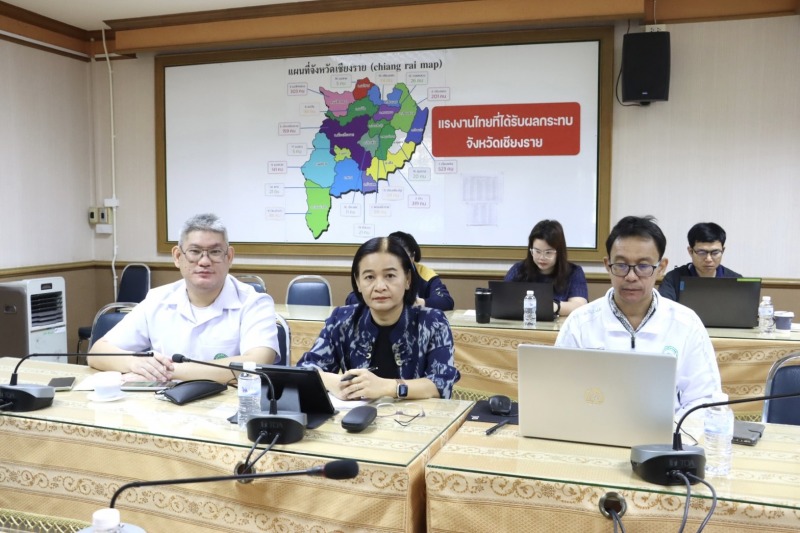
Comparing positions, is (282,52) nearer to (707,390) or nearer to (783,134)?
(783,134)

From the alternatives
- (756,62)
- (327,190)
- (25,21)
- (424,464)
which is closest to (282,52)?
(327,190)

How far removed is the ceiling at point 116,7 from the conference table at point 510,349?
2.65m

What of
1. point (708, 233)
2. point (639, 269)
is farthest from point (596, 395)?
point (708, 233)

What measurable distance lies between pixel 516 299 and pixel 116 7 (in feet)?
13.0

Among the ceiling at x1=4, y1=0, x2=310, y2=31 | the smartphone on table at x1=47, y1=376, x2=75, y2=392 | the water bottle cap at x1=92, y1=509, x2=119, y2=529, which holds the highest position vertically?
the ceiling at x1=4, y1=0, x2=310, y2=31

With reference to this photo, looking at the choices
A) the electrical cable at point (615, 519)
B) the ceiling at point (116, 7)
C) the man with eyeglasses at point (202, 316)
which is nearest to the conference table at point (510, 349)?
the man with eyeglasses at point (202, 316)

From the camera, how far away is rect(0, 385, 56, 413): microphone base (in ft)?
6.43

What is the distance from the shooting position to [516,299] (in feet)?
12.3

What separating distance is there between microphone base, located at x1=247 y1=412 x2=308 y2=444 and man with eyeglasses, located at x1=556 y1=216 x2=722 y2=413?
3.44 feet

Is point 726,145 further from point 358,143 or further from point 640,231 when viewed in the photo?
point 640,231

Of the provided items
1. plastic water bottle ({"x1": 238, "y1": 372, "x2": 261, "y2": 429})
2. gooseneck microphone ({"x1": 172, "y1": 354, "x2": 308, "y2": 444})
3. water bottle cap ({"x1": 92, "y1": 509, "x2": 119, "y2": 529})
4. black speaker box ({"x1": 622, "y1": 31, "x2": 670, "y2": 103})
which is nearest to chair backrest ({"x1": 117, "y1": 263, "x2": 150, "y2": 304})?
black speaker box ({"x1": 622, "y1": 31, "x2": 670, "y2": 103})

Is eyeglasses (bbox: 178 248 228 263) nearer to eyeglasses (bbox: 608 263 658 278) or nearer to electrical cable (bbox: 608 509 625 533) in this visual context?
eyeglasses (bbox: 608 263 658 278)

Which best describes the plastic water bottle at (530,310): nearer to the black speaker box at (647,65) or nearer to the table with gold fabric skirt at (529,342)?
the table with gold fabric skirt at (529,342)

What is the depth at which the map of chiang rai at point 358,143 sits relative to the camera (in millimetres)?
5359
